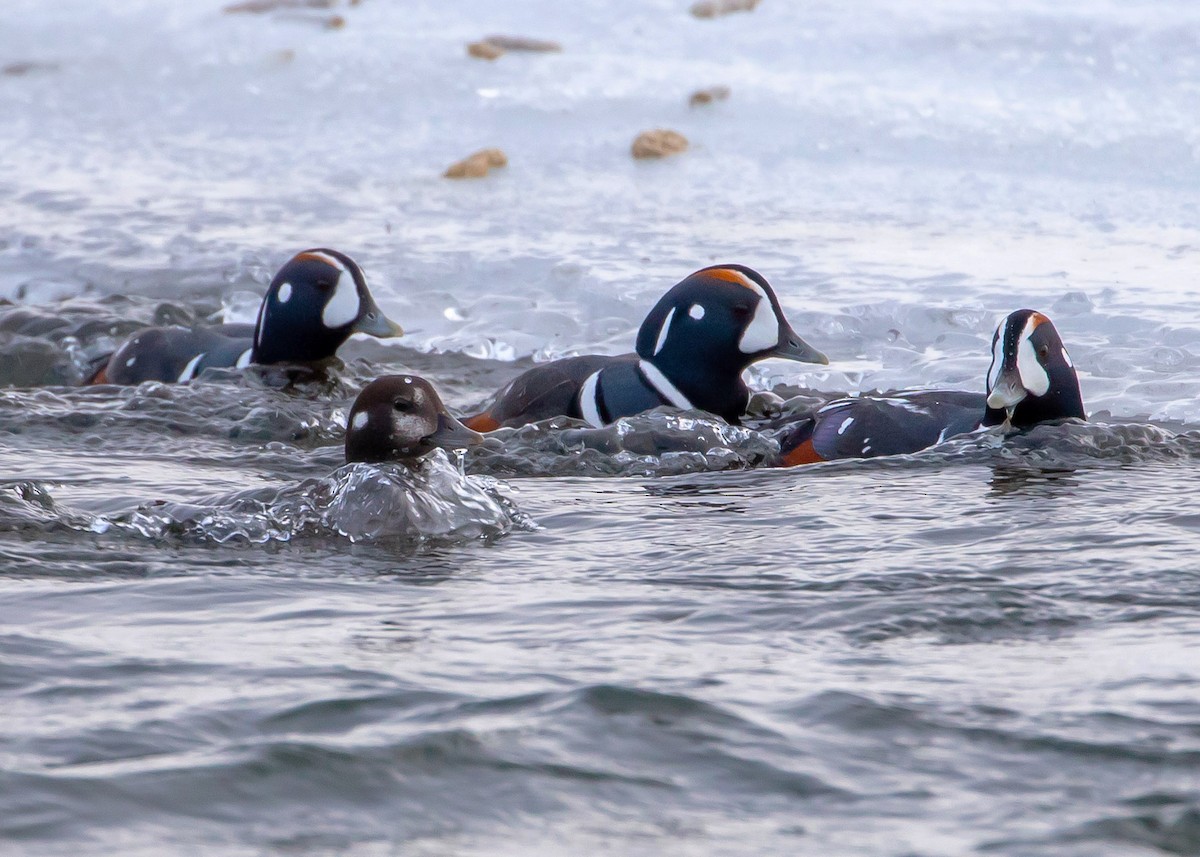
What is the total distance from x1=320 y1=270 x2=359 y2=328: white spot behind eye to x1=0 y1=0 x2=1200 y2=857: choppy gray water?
303 mm

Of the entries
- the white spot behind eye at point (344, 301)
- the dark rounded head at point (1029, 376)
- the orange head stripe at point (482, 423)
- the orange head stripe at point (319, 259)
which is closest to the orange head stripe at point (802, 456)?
the dark rounded head at point (1029, 376)

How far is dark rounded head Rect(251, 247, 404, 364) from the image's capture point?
7.67 meters

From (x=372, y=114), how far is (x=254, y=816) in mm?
10184

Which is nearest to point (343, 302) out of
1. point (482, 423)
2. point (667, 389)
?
point (482, 423)

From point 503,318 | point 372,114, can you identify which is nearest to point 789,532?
point 503,318

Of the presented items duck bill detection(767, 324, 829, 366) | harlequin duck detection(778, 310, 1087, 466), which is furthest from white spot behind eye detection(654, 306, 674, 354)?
harlequin duck detection(778, 310, 1087, 466)

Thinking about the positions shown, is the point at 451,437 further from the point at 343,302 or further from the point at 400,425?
the point at 343,302

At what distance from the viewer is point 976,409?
5.80 meters

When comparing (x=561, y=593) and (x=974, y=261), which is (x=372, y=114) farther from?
(x=561, y=593)

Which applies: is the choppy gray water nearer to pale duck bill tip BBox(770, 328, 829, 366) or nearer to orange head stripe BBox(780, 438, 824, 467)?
orange head stripe BBox(780, 438, 824, 467)

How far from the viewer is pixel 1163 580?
3.97m

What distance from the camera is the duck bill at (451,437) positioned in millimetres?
5047

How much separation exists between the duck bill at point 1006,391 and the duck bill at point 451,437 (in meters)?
1.71

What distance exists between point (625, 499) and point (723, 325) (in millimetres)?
1452
